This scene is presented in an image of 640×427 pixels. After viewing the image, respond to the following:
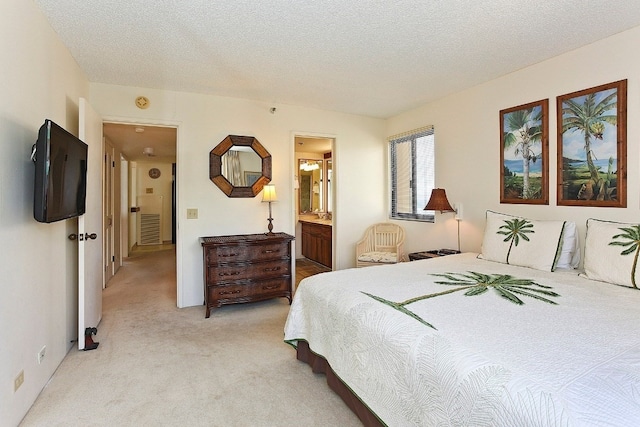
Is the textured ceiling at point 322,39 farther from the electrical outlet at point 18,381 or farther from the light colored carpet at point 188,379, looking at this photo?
the light colored carpet at point 188,379

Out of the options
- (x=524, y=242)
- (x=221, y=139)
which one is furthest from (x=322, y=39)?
(x=524, y=242)

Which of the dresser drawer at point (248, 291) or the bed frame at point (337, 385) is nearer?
the bed frame at point (337, 385)

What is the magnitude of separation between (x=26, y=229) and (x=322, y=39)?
7.54ft

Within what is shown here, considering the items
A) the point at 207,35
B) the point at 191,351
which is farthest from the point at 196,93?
the point at 191,351

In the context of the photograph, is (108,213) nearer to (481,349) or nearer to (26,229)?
(26,229)

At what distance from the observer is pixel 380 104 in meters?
4.13

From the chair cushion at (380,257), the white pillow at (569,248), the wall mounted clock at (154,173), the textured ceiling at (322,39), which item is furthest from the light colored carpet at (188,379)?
the wall mounted clock at (154,173)

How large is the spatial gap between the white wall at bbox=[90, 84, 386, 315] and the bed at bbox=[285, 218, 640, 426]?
1.89 metres

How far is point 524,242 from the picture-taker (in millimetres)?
2627

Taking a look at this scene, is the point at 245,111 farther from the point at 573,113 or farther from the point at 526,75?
the point at 573,113

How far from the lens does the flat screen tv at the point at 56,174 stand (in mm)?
1788

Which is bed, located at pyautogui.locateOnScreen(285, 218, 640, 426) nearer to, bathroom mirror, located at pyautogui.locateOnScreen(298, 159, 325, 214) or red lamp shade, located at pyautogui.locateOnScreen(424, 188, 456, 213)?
red lamp shade, located at pyautogui.locateOnScreen(424, 188, 456, 213)

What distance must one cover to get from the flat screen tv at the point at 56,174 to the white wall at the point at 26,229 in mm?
103

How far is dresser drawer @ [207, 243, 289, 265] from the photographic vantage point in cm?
338
